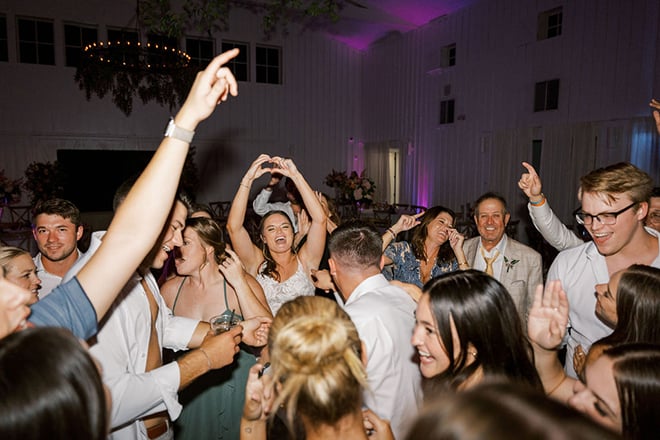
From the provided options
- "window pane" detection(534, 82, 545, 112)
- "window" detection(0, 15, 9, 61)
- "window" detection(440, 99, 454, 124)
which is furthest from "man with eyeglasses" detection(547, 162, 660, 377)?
"window" detection(0, 15, 9, 61)

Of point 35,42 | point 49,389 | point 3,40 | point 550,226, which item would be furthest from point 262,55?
point 49,389

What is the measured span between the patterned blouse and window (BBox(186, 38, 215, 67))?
10.2m

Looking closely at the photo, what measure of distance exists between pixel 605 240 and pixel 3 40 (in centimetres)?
1305

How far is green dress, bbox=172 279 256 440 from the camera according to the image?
2.35 m

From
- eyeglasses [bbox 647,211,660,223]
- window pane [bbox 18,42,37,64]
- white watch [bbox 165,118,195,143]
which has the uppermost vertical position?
window pane [bbox 18,42,37,64]

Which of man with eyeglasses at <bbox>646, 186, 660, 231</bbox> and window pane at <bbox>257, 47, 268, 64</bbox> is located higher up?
window pane at <bbox>257, 47, 268, 64</bbox>

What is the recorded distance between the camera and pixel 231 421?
241 cm

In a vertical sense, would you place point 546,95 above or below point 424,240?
above

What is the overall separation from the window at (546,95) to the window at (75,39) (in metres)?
11.2

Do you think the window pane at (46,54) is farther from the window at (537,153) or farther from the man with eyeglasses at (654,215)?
the man with eyeglasses at (654,215)

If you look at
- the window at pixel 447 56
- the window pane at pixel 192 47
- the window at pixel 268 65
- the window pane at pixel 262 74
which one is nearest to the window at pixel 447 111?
the window at pixel 447 56

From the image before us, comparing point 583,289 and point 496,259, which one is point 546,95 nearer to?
point 496,259

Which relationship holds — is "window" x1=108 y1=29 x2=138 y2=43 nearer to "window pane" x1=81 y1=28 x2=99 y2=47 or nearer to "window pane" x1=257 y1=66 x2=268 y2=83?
"window pane" x1=81 y1=28 x2=99 y2=47

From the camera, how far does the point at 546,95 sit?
8859mm
